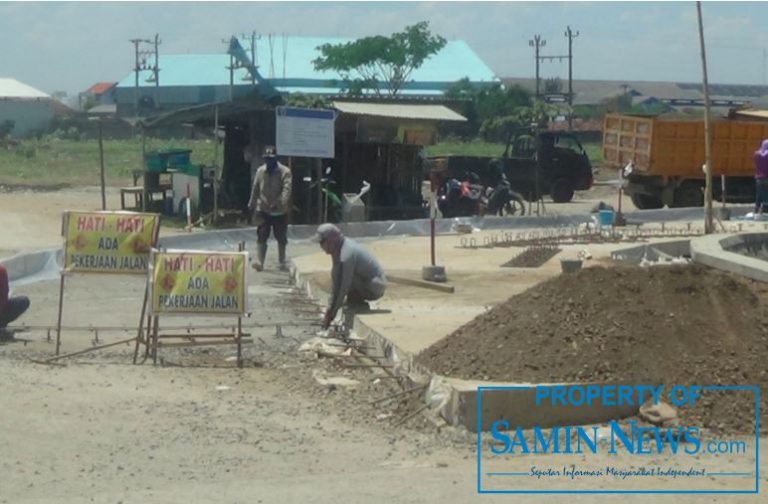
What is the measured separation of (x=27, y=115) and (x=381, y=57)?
122ft

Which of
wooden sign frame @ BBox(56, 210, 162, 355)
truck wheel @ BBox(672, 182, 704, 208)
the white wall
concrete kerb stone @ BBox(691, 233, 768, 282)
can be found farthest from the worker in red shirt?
the white wall

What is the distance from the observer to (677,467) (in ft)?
26.0

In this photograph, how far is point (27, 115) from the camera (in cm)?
10256

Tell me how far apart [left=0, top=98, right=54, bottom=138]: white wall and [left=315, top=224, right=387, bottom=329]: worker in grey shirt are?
290ft

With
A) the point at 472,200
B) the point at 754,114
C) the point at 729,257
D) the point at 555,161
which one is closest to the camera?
the point at 729,257

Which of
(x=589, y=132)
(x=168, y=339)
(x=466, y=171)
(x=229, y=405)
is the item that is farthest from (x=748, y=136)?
(x=589, y=132)

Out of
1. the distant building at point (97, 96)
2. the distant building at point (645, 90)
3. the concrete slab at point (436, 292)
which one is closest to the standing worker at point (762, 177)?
the concrete slab at point (436, 292)

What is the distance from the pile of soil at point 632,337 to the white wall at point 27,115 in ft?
301

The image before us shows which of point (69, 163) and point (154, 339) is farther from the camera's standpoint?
point (69, 163)

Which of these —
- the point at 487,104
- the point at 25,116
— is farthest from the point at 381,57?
the point at 25,116

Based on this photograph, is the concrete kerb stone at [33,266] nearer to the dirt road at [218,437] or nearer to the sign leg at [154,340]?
the dirt road at [218,437]

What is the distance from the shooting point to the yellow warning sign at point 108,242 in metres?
11.7

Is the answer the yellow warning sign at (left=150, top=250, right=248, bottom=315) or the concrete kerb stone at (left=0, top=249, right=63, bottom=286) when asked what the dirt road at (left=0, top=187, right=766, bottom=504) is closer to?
the yellow warning sign at (left=150, top=250, right=248, bottom=315)

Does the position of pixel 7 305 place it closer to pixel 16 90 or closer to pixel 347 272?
pixel 347 272
